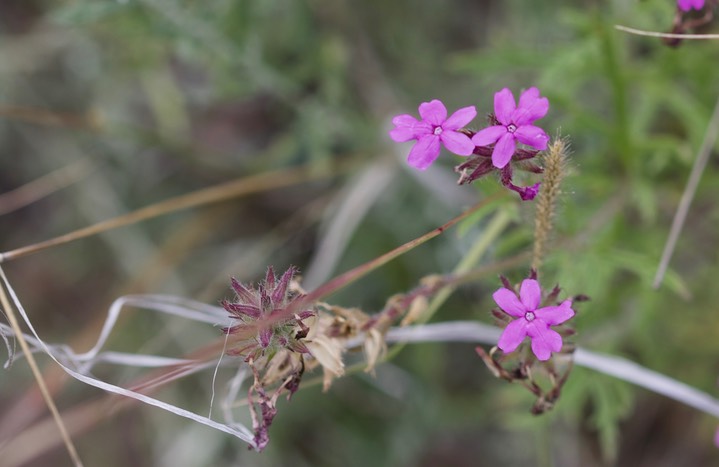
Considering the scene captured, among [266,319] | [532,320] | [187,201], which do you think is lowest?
[187,201]

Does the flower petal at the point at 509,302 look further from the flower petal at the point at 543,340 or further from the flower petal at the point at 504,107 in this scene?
the flower petal at the point at 504,107

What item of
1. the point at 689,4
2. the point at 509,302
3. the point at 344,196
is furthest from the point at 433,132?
the point at 344,196

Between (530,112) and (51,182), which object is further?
(51,182)

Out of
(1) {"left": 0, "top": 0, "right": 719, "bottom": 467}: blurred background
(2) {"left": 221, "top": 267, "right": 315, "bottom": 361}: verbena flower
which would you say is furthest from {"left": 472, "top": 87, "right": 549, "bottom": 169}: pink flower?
(1) {"left": 0, "top": 0, "right": 719, "bottom": 467}: blurred background

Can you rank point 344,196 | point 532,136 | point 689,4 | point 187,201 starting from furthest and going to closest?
point 344,196 → point 187,201 → point 689,4 → point 532,136

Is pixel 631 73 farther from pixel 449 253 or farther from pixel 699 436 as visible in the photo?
pixel 699 436

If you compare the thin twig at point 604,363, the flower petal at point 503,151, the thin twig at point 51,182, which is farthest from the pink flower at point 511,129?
the thin twig at point 51,182

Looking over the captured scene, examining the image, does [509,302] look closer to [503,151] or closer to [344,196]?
[503,151]
